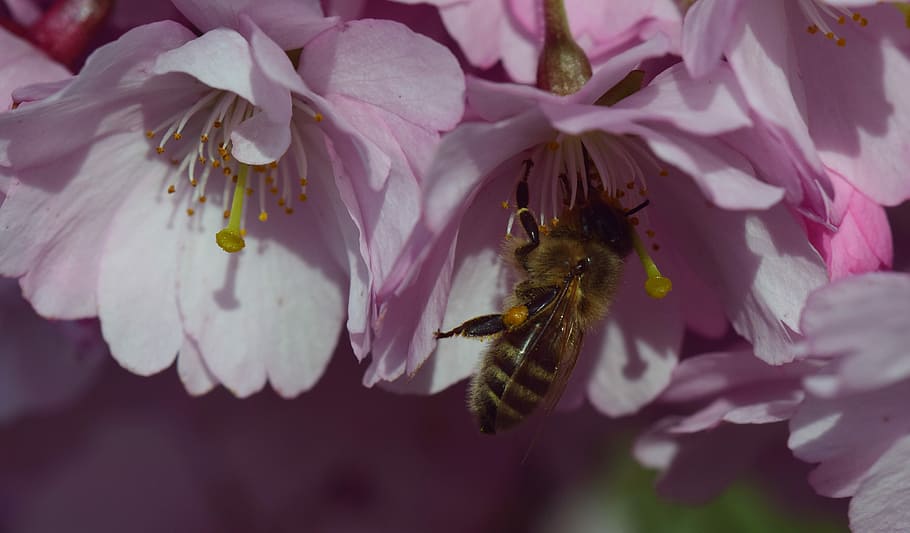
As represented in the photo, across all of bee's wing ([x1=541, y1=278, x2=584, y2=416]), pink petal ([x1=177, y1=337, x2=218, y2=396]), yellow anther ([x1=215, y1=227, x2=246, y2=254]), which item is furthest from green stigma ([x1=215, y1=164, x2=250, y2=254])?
bee's wing ([x1=541, y1=278, x2=584, y2=416])

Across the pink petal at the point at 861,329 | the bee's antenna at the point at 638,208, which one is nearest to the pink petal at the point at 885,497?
the pink petal at the point at 861,329

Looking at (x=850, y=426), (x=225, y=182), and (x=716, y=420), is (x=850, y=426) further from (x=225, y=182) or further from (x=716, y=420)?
(x=225, y=182)

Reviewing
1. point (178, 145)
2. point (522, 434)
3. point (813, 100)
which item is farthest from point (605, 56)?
point (522, 434)

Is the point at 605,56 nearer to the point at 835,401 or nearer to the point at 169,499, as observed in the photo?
the point at 835,401

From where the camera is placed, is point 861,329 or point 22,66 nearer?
point 861,329

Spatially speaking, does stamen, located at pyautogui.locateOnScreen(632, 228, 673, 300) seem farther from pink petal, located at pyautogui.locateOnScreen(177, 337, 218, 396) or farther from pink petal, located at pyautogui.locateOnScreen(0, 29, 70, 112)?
pink petal, located at pyautogui.locateOnScreen(0, 29, 70, 112)

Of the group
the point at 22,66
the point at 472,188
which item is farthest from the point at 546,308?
the point at 22,66
